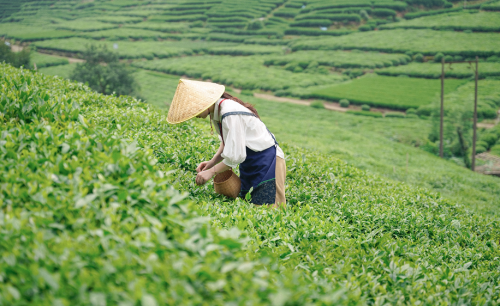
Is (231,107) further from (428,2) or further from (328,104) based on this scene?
(428,2)

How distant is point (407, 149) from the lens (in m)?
23.7

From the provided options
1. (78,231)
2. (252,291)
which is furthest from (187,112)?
(252,291)

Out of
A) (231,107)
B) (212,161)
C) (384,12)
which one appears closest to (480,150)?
(212,161)

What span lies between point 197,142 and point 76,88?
361cm

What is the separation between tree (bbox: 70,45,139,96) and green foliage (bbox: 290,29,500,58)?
34536 mm

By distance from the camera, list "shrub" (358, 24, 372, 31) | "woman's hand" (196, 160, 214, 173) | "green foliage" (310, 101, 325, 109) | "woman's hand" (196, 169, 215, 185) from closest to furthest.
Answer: "woman's hand" (196, 169, 215, 185) → "woman's hand" (196, 160, 214, 173) → "green foliage" (310, 101, 325, 109) → "shrub" (358, 24, 372, 31)

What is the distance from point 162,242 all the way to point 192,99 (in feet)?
7.29

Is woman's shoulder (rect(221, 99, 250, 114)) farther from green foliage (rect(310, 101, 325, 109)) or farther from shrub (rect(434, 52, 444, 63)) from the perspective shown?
shrub (rect(434, 52, 444, 63))


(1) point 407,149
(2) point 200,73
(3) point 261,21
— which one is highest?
(3) point 261,21

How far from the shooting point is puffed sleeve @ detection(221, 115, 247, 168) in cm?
371

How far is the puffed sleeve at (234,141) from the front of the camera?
3715 mm

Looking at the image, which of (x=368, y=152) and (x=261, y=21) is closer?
(x=368, y=152)

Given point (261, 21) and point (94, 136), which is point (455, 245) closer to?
point (94, 136)

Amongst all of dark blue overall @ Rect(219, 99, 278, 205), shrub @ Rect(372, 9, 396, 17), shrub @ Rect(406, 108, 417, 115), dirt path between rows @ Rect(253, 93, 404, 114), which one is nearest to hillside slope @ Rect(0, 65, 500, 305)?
dark blue overall @ Rect(219, 99, 278, 205)
